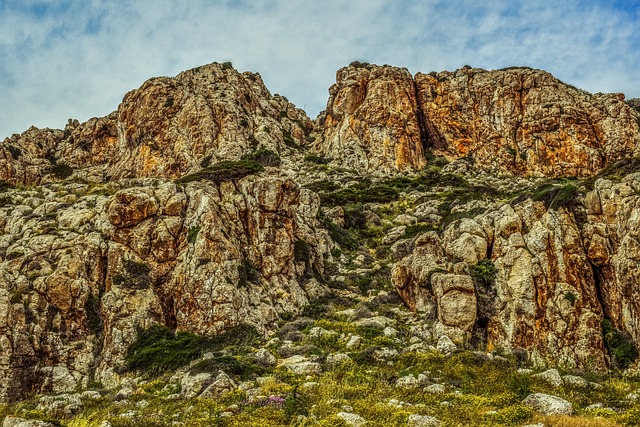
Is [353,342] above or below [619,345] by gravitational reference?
above

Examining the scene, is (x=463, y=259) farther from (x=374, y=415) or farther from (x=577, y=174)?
(x=577, y=174)

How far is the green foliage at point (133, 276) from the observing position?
2761cm

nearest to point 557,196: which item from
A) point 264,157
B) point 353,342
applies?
point 353,342

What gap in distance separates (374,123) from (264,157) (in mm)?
19222

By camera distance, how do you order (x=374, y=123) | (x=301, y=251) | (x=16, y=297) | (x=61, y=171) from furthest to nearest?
(x=374, y=123)
(x=61, y=171)
(x=301, y=251)
(x=16, y=297)

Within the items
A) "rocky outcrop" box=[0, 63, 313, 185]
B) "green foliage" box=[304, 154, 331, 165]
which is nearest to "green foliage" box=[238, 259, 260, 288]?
"rocky outcrop" box=[0, 63, 313, 185]

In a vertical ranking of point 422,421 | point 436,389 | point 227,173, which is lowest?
point 422,421

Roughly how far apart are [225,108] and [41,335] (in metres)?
51.3

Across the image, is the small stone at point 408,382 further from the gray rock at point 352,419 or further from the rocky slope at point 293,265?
the gray rock at point 352,419

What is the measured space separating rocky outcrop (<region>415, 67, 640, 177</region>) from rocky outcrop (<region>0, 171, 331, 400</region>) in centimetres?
4760

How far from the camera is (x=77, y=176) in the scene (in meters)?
67.9

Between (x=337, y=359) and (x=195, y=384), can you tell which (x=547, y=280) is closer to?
(x=337, y=359)

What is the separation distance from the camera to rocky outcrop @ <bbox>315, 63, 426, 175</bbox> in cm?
7294

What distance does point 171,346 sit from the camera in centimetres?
2488
